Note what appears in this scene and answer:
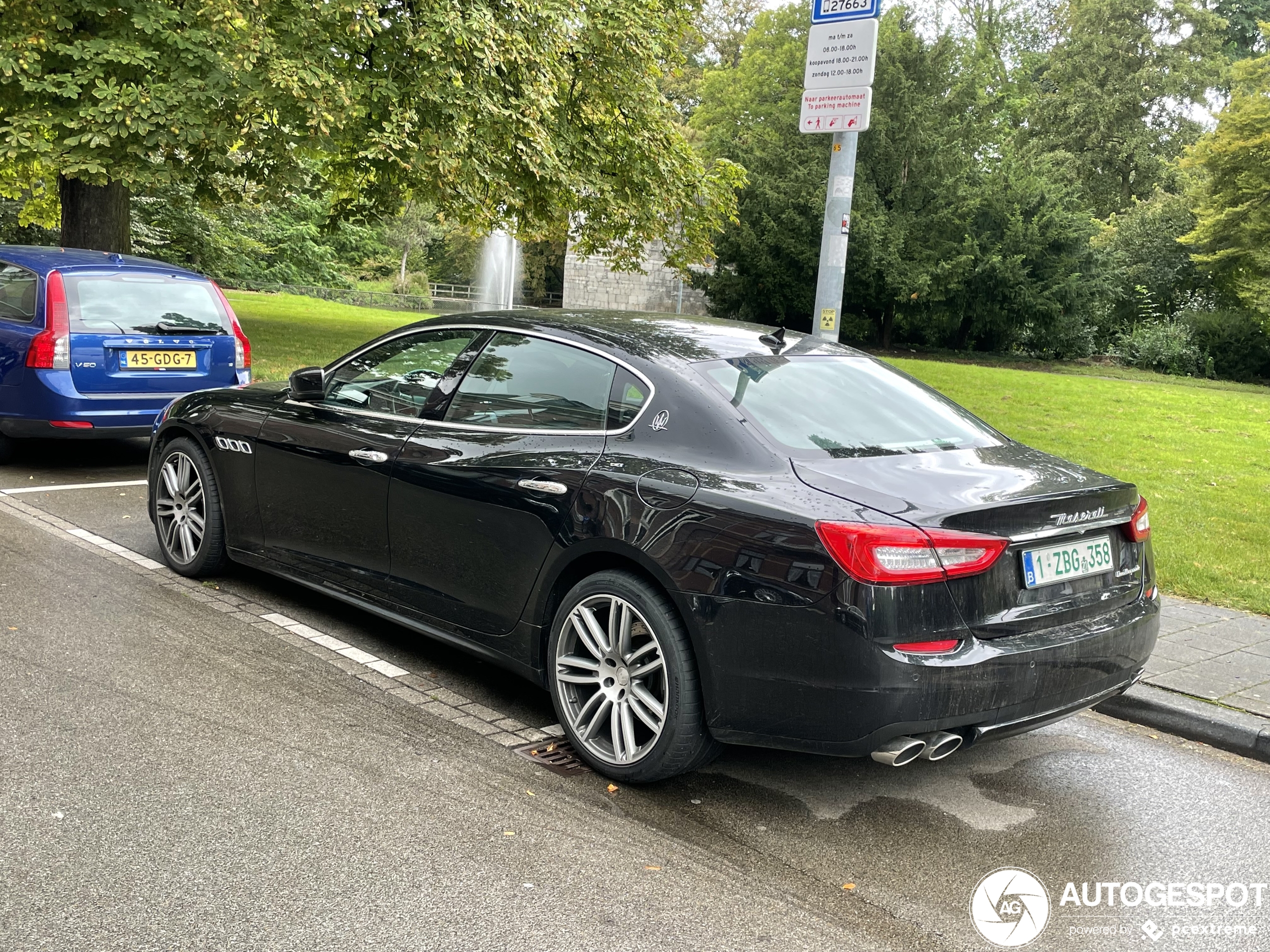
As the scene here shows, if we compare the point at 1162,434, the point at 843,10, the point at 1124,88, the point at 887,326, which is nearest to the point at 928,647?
the point at 843,10

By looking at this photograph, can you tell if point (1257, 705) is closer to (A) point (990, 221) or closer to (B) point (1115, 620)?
(B) point (1115, 620)

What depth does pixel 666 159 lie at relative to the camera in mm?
18750

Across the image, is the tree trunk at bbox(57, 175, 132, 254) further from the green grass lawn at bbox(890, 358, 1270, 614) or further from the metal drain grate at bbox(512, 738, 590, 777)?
the metal drain grate at bbox(512, 738, 590, 777)

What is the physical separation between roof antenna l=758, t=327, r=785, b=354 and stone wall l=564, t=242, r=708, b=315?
1485 inches

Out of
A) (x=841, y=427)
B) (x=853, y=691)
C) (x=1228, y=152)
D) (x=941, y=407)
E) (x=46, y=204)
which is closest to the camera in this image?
(x=853, y=691)

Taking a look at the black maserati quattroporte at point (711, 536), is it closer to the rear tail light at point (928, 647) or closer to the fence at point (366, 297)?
the rear tail light at point (928, 647)

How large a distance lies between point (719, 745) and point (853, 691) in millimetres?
653

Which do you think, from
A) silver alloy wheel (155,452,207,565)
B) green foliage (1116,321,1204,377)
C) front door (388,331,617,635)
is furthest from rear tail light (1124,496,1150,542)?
green foliage (1116,321,1204,377)

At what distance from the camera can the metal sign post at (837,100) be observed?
729cm

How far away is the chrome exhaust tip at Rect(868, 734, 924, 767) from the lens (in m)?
3.39

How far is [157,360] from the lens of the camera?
8648 mm

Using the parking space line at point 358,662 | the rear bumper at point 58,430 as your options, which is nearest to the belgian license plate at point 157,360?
the rear bumper at point 58,430

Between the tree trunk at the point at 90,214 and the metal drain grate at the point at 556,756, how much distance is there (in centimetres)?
1523

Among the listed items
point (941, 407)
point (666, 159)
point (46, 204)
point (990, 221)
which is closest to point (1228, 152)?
point (990, 221)
